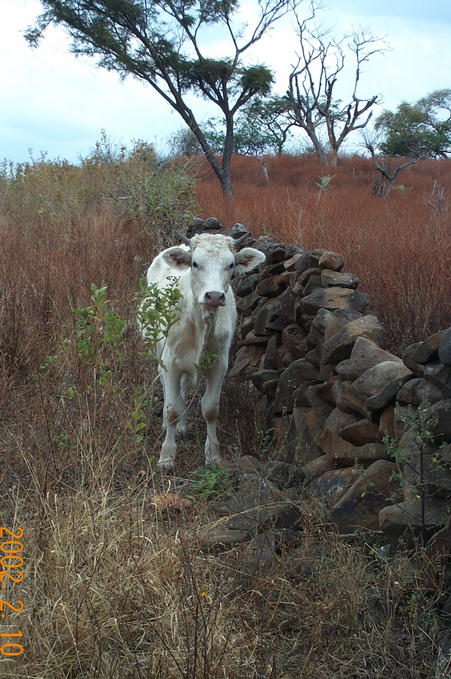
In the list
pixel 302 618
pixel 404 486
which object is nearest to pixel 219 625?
pixel 302 618

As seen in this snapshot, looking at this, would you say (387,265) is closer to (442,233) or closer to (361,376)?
(442,233)

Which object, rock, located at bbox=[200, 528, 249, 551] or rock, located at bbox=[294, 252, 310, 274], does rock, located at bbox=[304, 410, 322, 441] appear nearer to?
rock, located at bbox=[200, 528, 249, 551]

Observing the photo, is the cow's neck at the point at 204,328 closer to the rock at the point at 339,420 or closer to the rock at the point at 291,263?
the rock at the point at 291,263

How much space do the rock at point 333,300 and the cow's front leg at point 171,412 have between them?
44.2 inches

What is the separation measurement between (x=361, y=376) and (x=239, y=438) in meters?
1.43

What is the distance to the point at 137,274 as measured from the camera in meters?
8.12

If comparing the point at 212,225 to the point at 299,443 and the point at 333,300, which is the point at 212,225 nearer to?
the point at 333,300

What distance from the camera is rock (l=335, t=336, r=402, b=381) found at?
3732 mm

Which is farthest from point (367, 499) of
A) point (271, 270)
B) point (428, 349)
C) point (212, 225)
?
point (212, 225)

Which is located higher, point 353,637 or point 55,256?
point 55,256

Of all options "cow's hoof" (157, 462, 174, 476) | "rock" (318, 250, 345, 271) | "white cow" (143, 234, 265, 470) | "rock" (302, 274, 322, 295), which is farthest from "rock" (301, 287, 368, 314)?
"cow's hoof" (157, 462, 174, 476)

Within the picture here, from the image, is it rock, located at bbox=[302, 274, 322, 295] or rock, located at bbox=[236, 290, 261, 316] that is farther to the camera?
rock, located at bbox=[236, 290, 261, 316]

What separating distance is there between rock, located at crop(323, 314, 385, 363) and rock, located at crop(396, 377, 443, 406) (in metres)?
0.72

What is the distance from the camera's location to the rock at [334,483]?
3.51 metres
